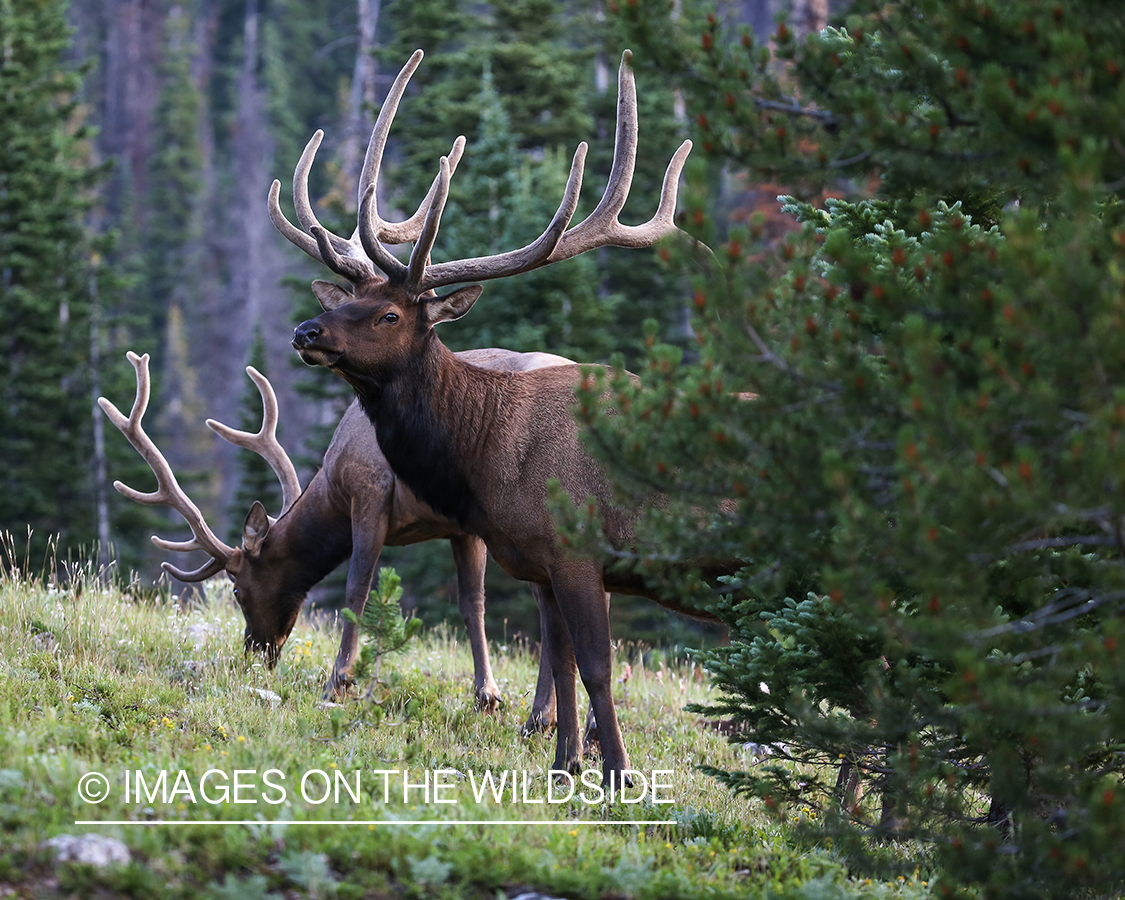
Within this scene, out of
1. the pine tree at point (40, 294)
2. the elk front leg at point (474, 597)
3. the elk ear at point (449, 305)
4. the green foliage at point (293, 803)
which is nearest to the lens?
the green foliage at point (293, 803)

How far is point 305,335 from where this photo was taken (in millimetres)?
6199

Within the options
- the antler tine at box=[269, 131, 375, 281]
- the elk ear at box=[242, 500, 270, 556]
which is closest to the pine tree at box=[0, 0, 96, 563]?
the elk ear at box=[242, 500, 270, 556]

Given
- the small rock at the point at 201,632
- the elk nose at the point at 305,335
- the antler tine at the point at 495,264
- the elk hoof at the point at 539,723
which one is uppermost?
the antler tine at the point at 495,264

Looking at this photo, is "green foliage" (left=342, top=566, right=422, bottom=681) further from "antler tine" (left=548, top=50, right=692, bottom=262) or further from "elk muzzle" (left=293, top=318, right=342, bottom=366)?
"antler tine" (left=548, top=50, right=692, bottom=262)

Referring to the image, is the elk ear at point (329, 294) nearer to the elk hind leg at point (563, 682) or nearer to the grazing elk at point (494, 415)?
the grazing elk at point (494, 415)

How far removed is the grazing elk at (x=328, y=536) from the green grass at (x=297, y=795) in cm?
36

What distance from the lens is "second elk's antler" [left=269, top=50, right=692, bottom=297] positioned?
20.9 feet

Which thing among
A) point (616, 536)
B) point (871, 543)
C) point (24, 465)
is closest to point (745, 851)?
point (616, 536)

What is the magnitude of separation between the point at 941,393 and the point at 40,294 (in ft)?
65.8

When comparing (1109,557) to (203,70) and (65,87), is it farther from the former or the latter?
(203,70)

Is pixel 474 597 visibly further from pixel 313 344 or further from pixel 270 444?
pixel 313 344

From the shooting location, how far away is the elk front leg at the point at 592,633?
6.25 meters

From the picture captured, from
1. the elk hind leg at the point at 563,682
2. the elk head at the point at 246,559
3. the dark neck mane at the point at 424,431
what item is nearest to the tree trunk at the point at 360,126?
the elk head at the point at 246,559

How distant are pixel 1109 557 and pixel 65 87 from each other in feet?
70.1
